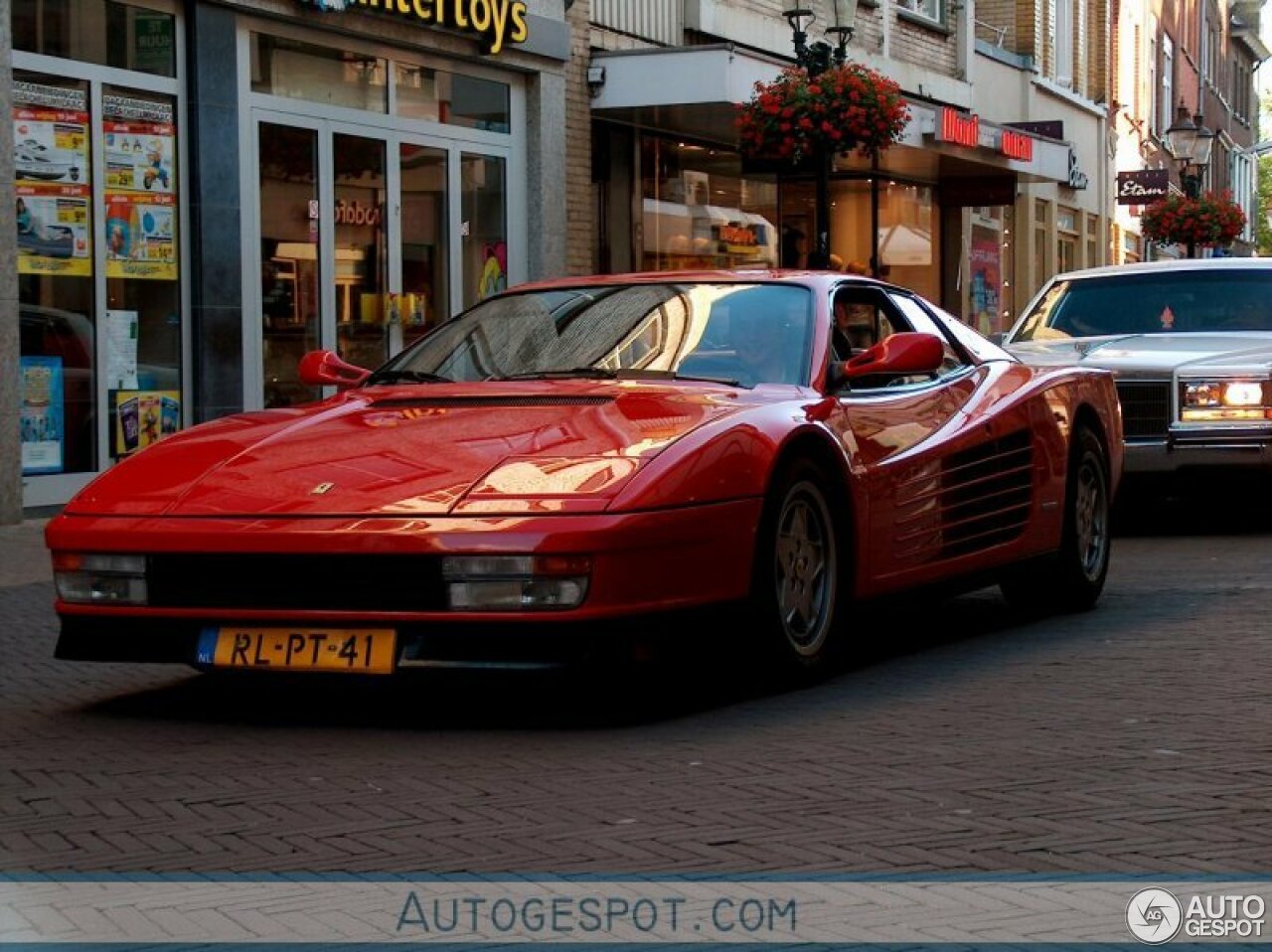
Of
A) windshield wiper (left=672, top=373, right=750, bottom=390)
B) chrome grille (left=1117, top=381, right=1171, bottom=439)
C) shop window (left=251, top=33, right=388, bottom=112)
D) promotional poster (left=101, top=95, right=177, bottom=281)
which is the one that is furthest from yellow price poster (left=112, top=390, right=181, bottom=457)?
windshield wiper (left=672, top=373, right=750, bottom=390)

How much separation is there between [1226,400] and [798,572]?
22.1 ft

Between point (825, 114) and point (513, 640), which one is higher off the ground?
point (825, 114)

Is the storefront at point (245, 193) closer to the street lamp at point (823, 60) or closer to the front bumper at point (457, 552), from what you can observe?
the street lamp at point (823, 60)

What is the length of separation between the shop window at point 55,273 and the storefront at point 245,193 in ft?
0.05

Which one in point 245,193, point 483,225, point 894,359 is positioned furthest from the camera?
point 483,225

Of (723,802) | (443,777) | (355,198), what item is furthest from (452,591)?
(355,198)

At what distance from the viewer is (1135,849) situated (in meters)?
4.78

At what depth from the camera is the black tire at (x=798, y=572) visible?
679 cm

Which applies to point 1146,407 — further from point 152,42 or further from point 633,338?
point 152,42

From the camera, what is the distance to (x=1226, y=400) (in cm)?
1316

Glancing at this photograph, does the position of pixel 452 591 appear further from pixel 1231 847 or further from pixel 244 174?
pixel 244 174

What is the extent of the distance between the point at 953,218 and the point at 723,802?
28.3 metres

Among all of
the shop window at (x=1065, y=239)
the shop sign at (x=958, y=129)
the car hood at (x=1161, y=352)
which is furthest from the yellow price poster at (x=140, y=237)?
the shop window at (x=1065, y=239)

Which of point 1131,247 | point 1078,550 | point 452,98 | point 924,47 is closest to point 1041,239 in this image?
point 924,47
